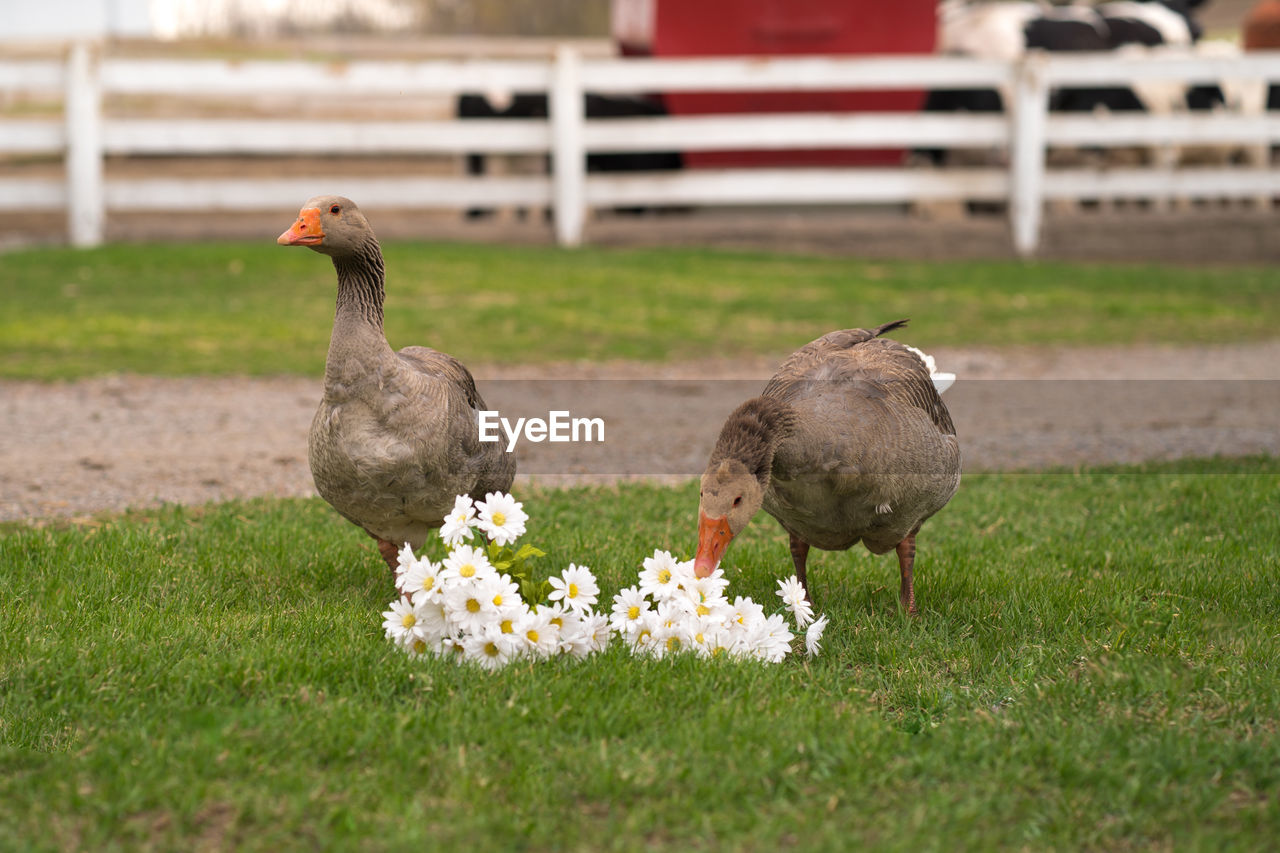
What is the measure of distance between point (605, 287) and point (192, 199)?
192 inches

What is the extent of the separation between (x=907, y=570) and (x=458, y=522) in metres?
1.75

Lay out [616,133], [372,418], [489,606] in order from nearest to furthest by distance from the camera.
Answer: [489,606], [372,418], [616,133]

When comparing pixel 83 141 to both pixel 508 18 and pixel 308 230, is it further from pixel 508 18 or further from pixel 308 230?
pixel 508 18

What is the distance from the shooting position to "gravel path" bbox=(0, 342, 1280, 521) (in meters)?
Answer: 7.11

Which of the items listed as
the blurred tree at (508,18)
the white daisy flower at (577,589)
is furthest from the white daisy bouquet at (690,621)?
the blurred tree at (508,18)

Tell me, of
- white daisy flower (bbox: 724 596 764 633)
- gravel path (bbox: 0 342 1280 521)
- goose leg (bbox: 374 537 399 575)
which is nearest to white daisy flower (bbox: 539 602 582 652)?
white daisy flower (bbox: 724 596 764 633)

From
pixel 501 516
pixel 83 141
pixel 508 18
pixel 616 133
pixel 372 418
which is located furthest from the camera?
pixel 508 18

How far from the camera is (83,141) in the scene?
14219 millimetres

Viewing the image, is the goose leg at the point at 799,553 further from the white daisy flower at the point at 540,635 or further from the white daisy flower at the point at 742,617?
the white daisy flower at the point at 540,635

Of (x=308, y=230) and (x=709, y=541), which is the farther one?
(x=308, y=230)

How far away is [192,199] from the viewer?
575 inches

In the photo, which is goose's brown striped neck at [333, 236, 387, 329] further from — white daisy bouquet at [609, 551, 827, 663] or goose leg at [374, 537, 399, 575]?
white daisy bouquet at [609, 551, 827, 663]

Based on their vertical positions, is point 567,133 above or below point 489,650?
above

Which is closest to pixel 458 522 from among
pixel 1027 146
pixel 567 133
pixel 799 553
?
pixel 799 553
